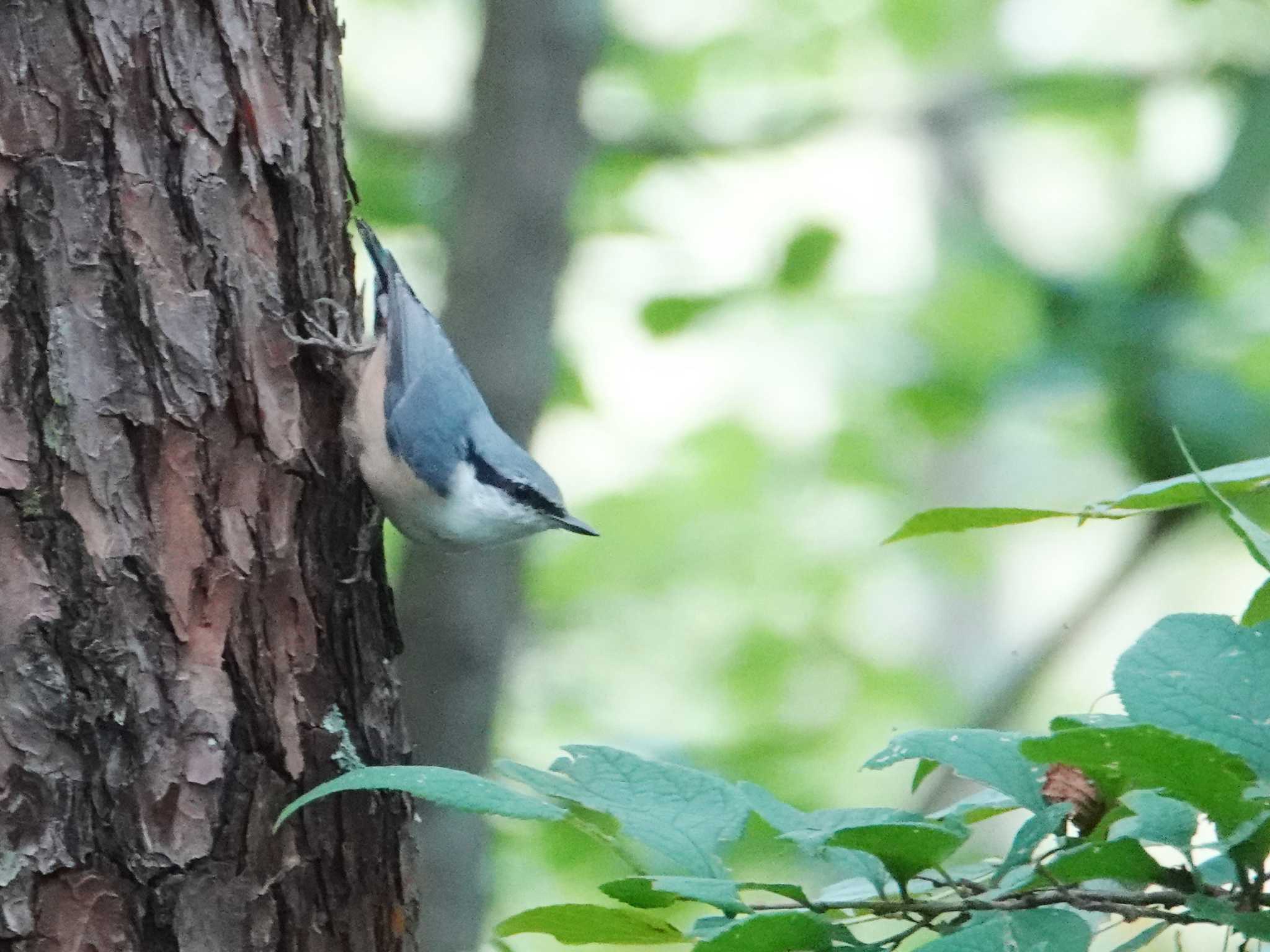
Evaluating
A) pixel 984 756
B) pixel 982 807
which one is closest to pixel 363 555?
pixel 982 807

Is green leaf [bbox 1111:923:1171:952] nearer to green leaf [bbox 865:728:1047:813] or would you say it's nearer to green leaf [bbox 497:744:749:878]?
green leaf [bbox 865:728:1047:813]

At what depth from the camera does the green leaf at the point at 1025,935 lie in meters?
0.95

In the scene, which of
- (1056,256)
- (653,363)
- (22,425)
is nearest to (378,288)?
(22,425)

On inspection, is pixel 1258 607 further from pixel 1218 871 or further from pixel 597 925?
pixel 597 925

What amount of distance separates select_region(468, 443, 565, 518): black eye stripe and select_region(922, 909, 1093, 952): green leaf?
2.00 meters

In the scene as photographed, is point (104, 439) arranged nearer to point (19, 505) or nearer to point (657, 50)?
point (19, 505)

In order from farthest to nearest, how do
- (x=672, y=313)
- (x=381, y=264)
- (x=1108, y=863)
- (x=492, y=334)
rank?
(x=672, y=313), (x=492, y=334), (x=381, y=264), (x=1108, y=863)

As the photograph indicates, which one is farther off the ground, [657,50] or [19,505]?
[657,50]

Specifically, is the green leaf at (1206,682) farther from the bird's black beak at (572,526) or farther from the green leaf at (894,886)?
the bird's black beak at (572,526)

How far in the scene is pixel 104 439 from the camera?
1.69 m

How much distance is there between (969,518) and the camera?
119 centimetres

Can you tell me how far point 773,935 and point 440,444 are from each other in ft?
6.25

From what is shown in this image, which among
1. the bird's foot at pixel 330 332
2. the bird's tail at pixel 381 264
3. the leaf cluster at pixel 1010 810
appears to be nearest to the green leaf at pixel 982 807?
the leaf cluster at pixel 1010 810

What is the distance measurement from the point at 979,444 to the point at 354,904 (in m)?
7.63
